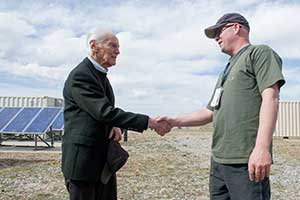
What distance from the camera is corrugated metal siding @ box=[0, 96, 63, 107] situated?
957 inches

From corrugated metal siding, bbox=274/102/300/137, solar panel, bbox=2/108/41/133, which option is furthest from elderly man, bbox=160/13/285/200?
corrugated metal siding, bbox=274/102/300/137

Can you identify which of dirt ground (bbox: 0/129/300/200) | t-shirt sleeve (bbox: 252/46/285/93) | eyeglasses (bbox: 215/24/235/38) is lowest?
dirt ground (bbox: 0/129/300/200)

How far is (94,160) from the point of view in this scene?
2801mm

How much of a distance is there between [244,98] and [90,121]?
46.1 inches

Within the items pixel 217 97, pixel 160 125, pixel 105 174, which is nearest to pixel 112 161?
pixel 105 174

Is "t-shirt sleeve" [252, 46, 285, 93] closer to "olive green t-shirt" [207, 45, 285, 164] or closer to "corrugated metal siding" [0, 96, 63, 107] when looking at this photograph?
"olive green t-shirt" [207, 45, 285, 164]

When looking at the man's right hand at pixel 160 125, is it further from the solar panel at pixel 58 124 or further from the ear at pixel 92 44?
the solar panel at pixel 58 124

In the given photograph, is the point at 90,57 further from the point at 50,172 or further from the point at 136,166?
the point at 136,166

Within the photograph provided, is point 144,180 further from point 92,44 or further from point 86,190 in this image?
point 92,44

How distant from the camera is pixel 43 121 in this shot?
14.9m

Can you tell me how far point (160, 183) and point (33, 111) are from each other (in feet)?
35.6

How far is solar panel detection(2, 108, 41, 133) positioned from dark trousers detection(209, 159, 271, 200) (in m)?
12.5

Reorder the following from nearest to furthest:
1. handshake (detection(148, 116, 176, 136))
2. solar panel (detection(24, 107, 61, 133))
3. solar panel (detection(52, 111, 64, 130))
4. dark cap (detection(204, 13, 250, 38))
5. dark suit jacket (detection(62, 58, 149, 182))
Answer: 1. dark cap (detection(204, 13, 250, 38))
2. dark suit jacket (detection(62, 58, 149, 182))
3. handshake (detection(148, 116, 176, 136))
4. solar panel (detection(24, 107, 61, 133))
5. solar panel (detection(52, 111, 64, 130))

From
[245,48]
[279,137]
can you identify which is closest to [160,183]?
[245,48]
